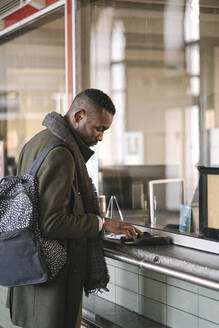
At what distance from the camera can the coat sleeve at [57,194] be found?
2002 millimetres

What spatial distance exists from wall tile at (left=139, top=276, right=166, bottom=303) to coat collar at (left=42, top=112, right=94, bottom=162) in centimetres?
A: 80

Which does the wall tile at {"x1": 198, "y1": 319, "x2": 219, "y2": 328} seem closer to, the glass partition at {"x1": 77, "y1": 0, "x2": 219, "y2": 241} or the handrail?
the handrail

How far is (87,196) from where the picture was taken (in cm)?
219

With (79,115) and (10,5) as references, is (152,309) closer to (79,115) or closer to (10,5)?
(79,115)

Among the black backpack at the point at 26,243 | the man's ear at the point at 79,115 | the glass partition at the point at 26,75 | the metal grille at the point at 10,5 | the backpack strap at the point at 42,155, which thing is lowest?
the black backpack at the point at 26,243

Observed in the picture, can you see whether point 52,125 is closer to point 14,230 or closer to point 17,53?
point 14,230

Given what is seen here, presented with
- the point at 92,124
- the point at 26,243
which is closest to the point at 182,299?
the point at 26,243

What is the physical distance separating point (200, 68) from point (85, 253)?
21.9 ft

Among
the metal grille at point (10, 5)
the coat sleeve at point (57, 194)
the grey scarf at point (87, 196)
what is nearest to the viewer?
the coat sleeve at point (57, 194)

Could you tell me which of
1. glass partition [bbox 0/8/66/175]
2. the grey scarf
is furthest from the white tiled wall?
glass partition [bbox 0/8/66/175]

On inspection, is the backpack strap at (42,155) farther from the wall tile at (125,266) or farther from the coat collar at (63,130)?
the wall tile at (125,266)

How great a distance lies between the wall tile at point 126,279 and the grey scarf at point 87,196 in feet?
1.61

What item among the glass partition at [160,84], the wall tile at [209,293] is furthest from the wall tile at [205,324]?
the glass partition at [160,84]

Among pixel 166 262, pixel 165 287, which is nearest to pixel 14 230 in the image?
pixel 166 262
